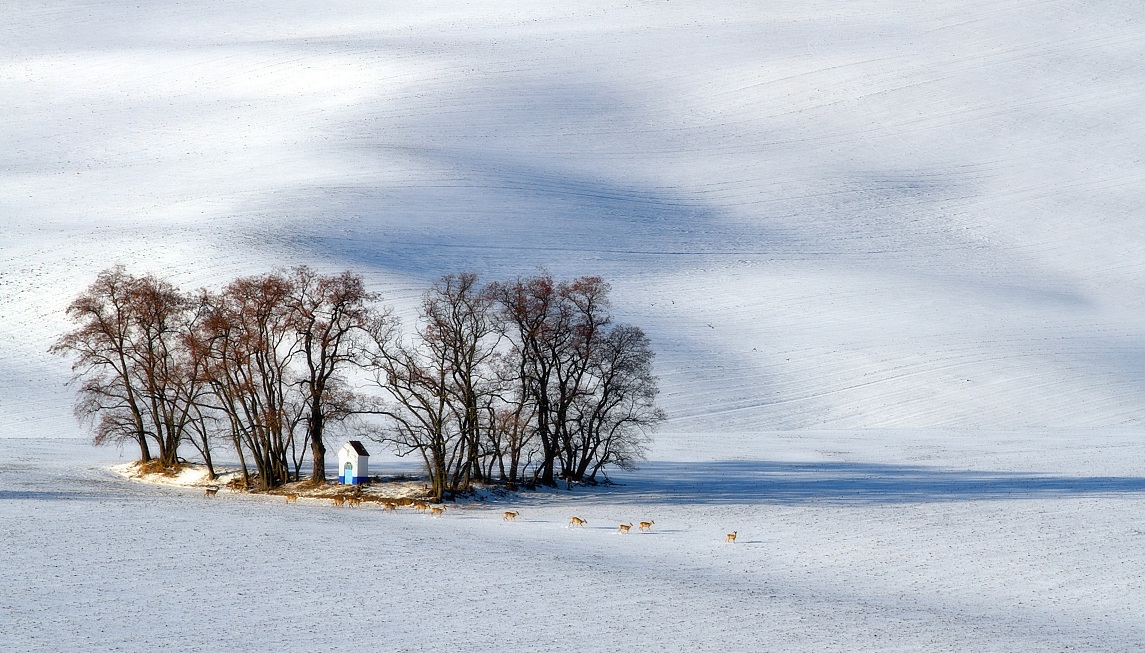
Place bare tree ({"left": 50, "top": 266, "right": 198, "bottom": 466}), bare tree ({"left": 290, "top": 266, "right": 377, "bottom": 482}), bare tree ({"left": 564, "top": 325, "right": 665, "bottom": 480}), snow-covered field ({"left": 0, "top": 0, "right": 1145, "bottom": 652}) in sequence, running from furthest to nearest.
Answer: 1. bare tree ({"left": 50, "top": 266, "right": 198, "bottom": 466})
2. bare tree ({"left": 564, "top": 325, "right": 665, "bottom": 480})
3. bare tree ({"left": 290, "top": 266, "right": 377, "bottom": 482})
4. snow-covered field ({"left": 0, "top": 0, "right": 1145, "bottom": 652})

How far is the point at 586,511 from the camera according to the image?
106 feet

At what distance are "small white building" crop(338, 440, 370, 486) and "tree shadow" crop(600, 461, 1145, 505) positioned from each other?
24.5 ft

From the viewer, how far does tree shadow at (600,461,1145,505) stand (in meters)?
34.0

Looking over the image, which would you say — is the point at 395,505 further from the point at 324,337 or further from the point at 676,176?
the point at 676,176

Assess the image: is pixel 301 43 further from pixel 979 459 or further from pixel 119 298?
pixel 979 459

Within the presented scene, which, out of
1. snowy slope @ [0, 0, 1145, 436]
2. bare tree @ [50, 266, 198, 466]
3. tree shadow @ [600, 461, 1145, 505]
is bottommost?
tree shadow @ [600, 461, 1145, 505]

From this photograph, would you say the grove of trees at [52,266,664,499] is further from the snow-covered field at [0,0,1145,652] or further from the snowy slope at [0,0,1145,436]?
the snowy slope at [0,0,1145,436]

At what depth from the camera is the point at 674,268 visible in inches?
2731

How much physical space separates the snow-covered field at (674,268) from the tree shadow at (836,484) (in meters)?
0.27

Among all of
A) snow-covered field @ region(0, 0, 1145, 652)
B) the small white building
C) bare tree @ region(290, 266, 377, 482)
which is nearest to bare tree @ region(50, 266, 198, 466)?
snow-covered field @ region(0, 0, 1145, 652)

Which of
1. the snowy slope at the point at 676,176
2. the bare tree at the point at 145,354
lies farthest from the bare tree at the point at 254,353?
the snowy slope at the point at 676,176

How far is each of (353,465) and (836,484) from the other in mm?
15110

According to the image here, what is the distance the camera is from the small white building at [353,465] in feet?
115

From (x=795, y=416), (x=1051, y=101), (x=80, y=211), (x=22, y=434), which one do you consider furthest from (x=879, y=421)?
(x=1051, y=101)
